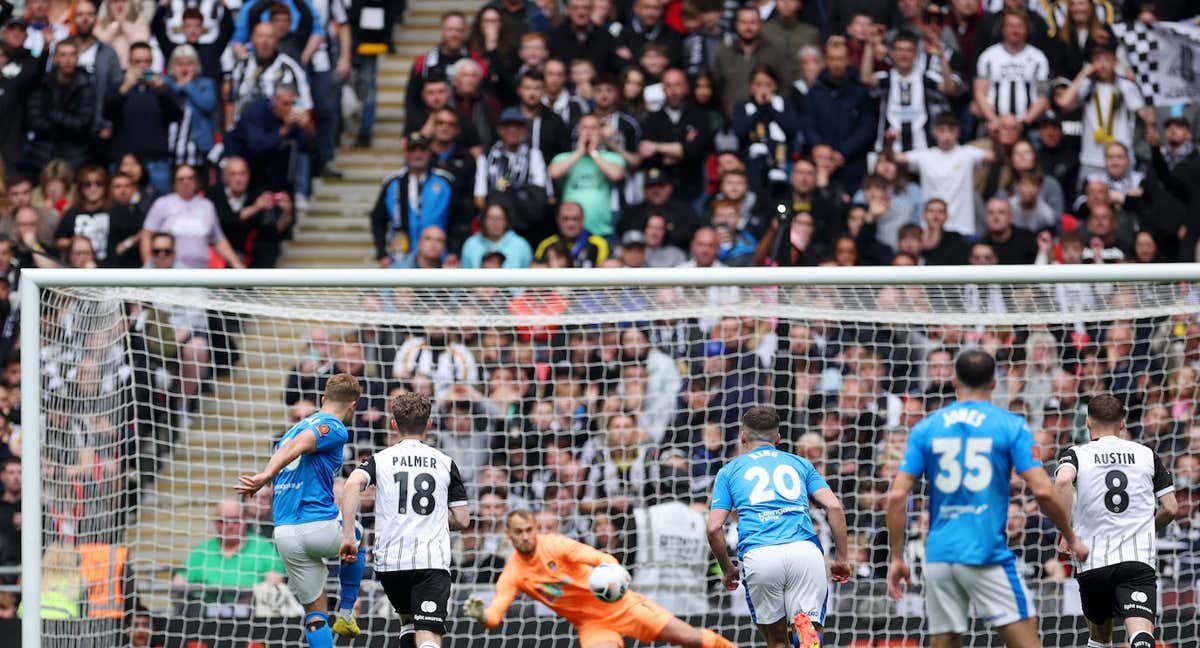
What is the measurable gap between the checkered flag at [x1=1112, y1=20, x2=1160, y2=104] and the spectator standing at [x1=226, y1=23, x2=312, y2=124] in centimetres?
685

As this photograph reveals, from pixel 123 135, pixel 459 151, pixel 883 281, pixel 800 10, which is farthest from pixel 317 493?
pixel 800 10

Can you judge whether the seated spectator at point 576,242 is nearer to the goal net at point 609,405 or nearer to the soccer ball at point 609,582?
the goal net at point 609,405

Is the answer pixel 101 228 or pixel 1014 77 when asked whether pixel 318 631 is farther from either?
pixel 1014 77

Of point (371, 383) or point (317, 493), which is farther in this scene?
point (371, 383)

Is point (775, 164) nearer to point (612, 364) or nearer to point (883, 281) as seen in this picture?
point (612, 364)

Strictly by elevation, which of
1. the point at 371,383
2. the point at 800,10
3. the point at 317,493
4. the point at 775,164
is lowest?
the point at 317,493

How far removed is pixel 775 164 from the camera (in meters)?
14.5

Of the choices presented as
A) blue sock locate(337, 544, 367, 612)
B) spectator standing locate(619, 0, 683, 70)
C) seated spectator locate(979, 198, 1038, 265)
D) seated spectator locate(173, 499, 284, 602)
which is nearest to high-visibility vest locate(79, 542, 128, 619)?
seated spectator locate(173, 499, 284, 602)

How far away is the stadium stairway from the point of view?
12.1 meters

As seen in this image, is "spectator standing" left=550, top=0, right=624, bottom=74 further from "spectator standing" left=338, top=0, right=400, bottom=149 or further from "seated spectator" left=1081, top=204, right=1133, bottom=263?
"seated spectator" left=1081, top=204, right=1133, bottom=263

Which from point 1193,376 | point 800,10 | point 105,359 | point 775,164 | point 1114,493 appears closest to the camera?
point 1114,493

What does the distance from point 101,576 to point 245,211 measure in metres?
4.38

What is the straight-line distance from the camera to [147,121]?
1513cm

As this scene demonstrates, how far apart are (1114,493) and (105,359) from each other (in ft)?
19.8
